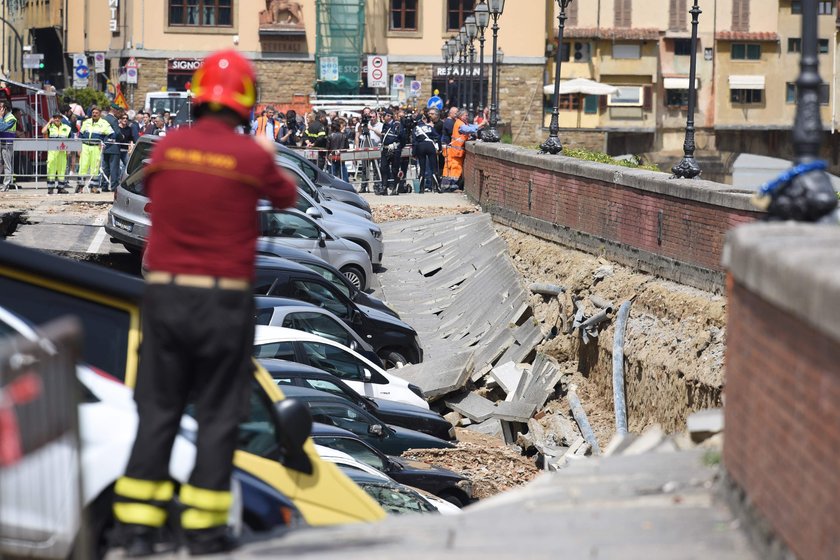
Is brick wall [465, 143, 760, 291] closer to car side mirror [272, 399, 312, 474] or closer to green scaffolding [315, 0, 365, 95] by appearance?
car side mirror [272, 399, 312, 474]

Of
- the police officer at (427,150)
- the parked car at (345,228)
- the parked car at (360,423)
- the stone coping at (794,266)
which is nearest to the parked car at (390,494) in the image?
the parked car at (360,423)

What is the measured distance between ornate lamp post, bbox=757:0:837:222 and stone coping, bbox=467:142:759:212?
8.62 meters

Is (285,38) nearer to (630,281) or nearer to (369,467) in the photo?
(630,281)

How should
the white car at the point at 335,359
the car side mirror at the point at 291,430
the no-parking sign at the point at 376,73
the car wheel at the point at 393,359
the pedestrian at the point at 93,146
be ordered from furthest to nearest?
1. the no-parking sign at the point at 376,73
2. the pedestrian at the point at 93,146
3. the car wheel at the point at 393,359
4. the white car at the point at 335,359
5. the car side mirror at the point at 291,430

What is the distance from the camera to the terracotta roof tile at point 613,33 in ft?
254

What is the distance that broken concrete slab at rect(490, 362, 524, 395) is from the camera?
21.2m

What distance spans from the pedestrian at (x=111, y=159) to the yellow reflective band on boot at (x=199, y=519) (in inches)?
1080

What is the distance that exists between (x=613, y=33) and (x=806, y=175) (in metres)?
72.3

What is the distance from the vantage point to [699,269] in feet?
58.9

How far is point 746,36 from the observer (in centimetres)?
7912

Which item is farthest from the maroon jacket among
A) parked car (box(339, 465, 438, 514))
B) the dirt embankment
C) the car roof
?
the dirt embankment

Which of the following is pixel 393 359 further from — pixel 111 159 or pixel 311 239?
pixel 111 159

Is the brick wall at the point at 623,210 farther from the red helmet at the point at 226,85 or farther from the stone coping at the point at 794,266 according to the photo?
the red helmet at the point at 226,85

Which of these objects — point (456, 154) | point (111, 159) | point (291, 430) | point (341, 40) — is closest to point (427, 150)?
point (456, 154)
